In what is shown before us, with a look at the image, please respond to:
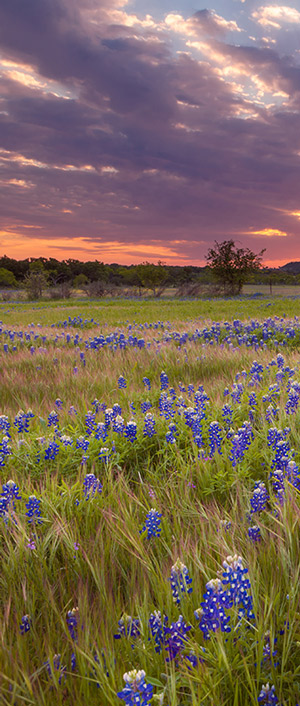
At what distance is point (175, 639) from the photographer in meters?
1.56

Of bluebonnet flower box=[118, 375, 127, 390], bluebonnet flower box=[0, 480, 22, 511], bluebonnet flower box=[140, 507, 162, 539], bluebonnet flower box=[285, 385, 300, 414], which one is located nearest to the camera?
bluebonnet flower box=[140, 507, 162, 539]

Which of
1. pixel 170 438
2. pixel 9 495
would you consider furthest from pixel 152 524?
pixel 170 438

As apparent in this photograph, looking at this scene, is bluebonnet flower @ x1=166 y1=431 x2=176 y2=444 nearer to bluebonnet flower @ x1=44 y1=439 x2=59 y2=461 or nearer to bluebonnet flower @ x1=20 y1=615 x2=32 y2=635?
bluebonnet flower @ x1=44 y1=439 x2=59 y2=461

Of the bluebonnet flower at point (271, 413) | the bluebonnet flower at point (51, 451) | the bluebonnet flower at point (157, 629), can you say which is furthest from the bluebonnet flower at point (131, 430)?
the bluebonnet flower at point (157, 629)

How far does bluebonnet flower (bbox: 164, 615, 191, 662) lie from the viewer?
1499 mm

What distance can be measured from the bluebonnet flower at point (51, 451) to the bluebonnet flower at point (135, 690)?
2312 millimetres

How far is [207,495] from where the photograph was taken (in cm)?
294

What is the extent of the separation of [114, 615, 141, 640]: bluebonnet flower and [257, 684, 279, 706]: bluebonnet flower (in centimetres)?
46

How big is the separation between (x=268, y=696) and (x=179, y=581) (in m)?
0.47

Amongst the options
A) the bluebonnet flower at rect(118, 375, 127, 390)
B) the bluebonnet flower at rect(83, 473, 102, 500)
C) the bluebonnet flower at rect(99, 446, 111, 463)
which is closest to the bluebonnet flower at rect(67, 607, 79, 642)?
the bluebonnet flower at rect(83, 473, 102, 500)

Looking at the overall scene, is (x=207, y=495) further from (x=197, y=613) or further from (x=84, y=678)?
(x=84, y=678)

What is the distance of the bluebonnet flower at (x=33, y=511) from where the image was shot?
2.44m

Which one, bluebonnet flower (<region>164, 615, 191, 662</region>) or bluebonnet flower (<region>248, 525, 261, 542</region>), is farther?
bluebonnet flower (<region>248, 525, 261, 542</region>)

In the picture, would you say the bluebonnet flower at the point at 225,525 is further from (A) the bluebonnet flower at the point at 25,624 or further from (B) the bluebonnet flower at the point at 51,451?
(B) the bluebonnet flower at the point at 51,451
